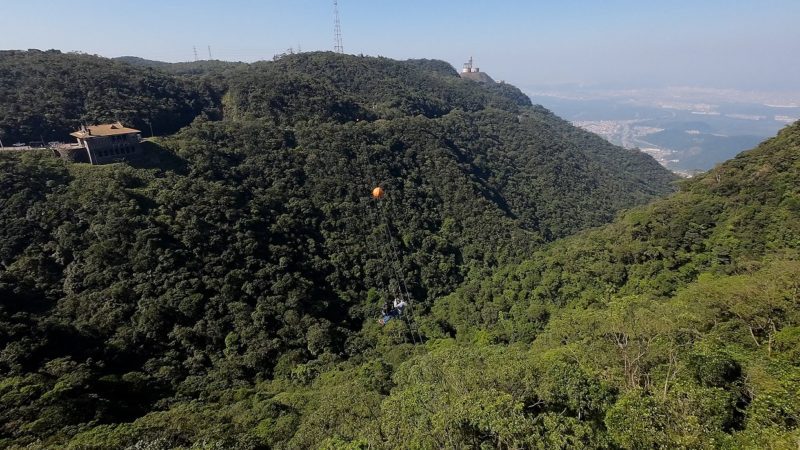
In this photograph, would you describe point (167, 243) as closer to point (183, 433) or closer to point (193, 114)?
point (183, 433)

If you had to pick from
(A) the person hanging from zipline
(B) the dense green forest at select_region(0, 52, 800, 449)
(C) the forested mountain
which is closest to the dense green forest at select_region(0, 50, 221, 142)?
(C) the forested mountain

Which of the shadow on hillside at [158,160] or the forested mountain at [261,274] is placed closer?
the forested mountain at [261,274]

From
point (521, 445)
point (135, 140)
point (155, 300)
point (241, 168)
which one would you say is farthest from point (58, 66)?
point (521, 445)

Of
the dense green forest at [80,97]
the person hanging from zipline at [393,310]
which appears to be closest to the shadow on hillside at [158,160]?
the dense green forest at [80,97]

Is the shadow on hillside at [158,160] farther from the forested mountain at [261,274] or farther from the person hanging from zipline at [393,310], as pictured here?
the person hanging from zipline at [393,310]

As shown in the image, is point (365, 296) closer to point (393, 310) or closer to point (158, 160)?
point (393, 310)

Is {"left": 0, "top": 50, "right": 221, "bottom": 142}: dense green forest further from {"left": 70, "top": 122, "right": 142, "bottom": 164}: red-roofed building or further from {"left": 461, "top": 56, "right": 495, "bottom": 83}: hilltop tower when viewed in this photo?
{"left": 461, "top": 56, "right": 495, "bottom": 83}: hilltop tower
